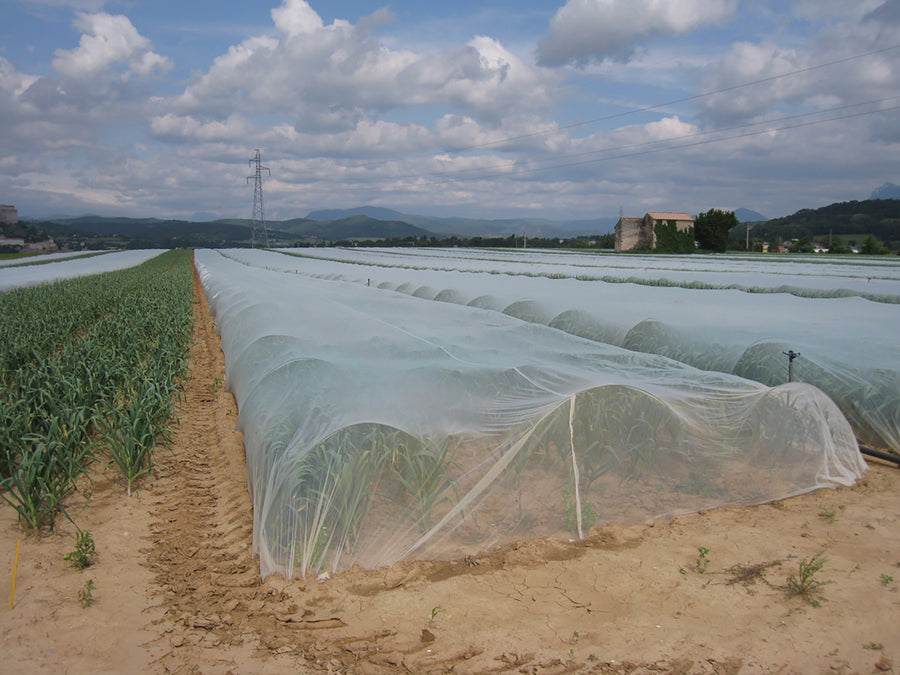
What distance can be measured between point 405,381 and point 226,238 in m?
127

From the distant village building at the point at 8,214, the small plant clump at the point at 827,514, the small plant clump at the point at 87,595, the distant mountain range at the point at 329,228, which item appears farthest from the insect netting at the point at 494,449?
the distant village building at the point at 8,214

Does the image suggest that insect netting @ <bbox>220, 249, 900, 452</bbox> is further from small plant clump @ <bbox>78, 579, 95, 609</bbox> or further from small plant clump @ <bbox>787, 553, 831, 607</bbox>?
small plant clump @ <bbox>78, 579, 95, 609</bbox>

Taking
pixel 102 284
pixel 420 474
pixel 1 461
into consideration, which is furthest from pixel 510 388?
pixel 102 284

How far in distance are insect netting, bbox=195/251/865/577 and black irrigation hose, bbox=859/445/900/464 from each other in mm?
478

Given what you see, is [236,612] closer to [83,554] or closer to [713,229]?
[83,554]

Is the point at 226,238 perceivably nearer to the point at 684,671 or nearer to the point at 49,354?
the point at 49,354

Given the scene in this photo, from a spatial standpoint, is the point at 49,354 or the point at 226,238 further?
the point at 226,238

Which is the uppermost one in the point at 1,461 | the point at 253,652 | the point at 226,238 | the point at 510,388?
the point at 226,238

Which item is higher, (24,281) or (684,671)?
(24,281)

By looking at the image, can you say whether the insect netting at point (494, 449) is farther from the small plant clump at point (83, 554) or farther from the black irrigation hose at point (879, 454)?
the small plant clump at point (83, 554)

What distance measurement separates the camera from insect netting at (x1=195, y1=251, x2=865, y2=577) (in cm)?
338

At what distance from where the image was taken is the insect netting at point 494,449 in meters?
3.38

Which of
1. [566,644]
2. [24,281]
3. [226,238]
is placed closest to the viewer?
[566,644]

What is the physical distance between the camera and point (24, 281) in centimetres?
1925
